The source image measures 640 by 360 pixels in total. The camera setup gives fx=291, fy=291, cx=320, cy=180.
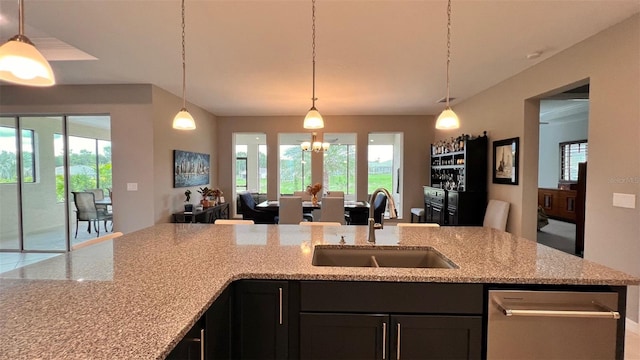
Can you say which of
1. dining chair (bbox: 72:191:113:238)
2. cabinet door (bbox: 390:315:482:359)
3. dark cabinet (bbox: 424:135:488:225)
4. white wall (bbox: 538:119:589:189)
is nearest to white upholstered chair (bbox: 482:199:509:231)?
dark cabinet (bbox: 424:135:488:225)

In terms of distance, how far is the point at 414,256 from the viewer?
1.85 m

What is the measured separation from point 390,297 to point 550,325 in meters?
0.70

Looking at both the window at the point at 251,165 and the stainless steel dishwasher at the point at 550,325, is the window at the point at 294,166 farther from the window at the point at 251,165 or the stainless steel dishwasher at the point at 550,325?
the stainless steel dishwasher at the point at 550,325

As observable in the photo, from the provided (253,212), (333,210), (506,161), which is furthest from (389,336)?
(253,212)

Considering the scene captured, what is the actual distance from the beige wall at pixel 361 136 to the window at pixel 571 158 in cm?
380

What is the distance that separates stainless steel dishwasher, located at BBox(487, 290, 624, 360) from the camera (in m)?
1.26

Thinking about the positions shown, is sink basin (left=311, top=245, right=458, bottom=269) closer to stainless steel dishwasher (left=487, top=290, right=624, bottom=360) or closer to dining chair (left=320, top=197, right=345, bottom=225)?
stainless steel dishwasher (left=487, top=290, right=624, bottom=360)

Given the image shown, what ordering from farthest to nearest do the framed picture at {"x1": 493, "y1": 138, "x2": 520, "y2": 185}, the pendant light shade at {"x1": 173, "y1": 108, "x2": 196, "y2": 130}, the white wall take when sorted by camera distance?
the white wall
the framed picture at {"x1": 493, "y1": 138, "x2": 520, "y2": 185}
the pendant light shade at {"x1": 173, "y1": 108, "x2": 196, "y2": 130}

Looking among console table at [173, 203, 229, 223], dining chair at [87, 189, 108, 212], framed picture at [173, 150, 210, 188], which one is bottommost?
console table at [173, 203, 229, 223]

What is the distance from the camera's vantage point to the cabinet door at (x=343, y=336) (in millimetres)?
1331

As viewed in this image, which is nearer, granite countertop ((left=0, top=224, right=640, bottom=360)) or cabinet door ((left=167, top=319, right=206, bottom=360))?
granite countertop ((left=0, top=224, right=640, bottom=360))

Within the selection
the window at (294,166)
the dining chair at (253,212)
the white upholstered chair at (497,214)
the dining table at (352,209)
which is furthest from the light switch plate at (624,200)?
the window at (294,166)

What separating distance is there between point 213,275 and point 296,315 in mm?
424

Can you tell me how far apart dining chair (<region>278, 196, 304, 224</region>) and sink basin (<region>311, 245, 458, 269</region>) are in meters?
2.52
